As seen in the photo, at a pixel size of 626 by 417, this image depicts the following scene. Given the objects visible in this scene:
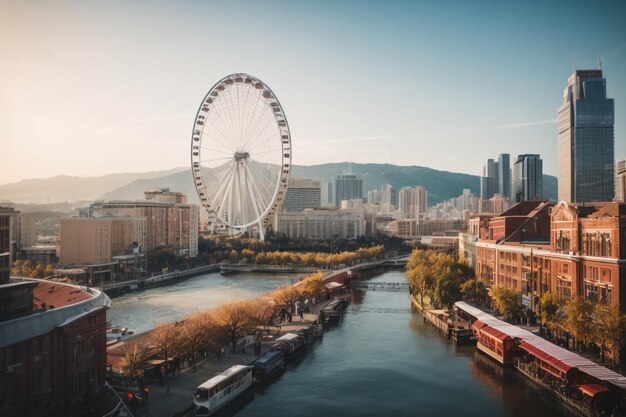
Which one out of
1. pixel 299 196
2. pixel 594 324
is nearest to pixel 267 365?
pixel 594 324

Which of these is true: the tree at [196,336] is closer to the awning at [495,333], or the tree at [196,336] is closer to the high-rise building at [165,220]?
the awning at [495,333]

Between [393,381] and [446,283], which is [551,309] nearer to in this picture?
[393,381]

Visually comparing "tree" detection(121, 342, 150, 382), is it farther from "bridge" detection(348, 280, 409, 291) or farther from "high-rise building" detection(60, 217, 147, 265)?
"high-rise building" detection(60, 217, 147, 265)

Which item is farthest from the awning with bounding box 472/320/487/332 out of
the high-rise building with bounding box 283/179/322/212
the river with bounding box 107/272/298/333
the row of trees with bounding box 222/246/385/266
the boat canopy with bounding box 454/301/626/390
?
the high-rise building with bounding box 283/179/322/212

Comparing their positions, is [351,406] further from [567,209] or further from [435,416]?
[567,209]

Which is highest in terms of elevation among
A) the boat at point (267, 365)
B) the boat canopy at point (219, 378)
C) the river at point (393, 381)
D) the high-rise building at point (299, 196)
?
the high-rise building at point (299, 196)

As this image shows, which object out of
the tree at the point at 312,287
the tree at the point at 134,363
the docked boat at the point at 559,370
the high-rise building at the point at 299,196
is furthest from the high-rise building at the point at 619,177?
the high-rise building at the point at 299,196
